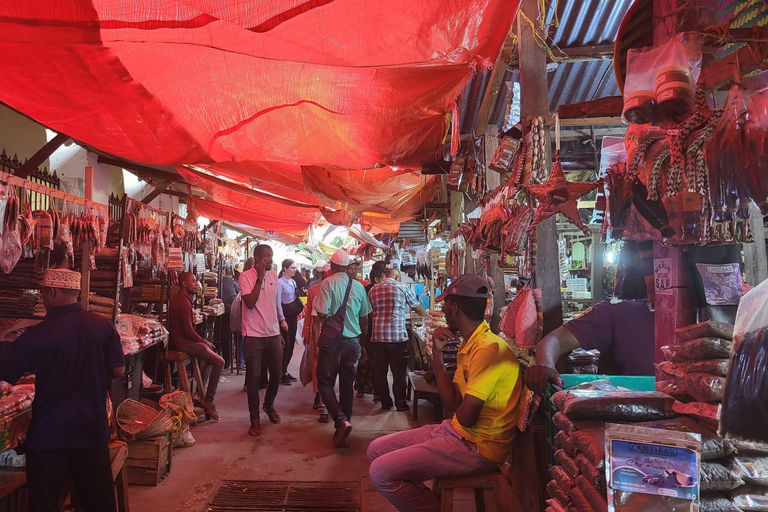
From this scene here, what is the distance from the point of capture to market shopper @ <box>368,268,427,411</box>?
7.61 metres

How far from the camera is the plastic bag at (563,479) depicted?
1950 mm

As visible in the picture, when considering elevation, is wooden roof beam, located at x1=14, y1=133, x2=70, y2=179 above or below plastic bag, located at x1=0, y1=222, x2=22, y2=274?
above

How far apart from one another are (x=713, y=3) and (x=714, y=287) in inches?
48.2

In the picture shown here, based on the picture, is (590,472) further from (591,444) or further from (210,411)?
(210,411)

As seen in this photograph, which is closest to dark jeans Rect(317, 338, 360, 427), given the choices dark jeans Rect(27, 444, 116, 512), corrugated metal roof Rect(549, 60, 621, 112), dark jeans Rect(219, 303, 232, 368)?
dark jeans Rect(27, 444, 116, 512)

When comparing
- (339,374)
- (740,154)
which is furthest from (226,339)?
(740,154)

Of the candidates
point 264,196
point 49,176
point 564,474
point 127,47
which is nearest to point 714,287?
point 564,474

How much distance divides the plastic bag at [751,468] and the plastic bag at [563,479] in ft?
1.97

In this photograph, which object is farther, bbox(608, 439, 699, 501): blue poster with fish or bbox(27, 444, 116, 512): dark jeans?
bbox(27, 444, 116, 512): dark jeans

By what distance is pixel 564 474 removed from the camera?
2023mm

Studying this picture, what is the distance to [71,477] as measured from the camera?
3.42 metres

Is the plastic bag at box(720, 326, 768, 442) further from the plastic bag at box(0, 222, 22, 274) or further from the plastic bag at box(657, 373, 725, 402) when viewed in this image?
the plastic bag at box(0, 222, 22, 274)

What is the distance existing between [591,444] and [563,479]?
429 millimetres

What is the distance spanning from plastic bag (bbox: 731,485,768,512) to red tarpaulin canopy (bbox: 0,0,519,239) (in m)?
2.55
